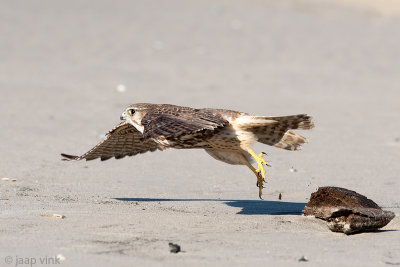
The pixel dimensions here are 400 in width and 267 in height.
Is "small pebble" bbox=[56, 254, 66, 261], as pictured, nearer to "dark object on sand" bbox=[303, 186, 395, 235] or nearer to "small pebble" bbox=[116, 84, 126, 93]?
"dark object on sand" bbox=[303, 186, 395, 235]

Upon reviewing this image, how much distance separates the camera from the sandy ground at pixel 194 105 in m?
5.25

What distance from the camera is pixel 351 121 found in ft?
36.3

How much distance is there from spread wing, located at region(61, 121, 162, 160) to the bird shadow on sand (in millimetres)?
663

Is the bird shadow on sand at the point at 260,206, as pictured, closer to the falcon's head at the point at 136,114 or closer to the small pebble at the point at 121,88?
the falcon's head at the point at 136,114

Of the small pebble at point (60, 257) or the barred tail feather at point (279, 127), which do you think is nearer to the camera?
the small pebble at point (60, 257)

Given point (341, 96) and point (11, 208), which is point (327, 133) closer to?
point (341, 96)

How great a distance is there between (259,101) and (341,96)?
1517 mm

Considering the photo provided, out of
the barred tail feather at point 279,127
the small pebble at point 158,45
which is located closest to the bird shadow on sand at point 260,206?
the barred tail feather at point 279,127

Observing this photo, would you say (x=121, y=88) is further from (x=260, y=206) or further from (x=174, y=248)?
(x=174, y=248)

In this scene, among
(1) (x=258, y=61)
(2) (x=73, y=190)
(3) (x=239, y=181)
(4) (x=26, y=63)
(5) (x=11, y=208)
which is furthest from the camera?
(1) (x=258, y=61)

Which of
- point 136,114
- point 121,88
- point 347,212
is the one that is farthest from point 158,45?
point 347,212

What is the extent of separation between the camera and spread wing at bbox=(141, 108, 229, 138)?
6.21 m

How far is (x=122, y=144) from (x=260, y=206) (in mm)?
1487

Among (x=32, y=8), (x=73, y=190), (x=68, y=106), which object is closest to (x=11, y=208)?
(x=73, y=190)
